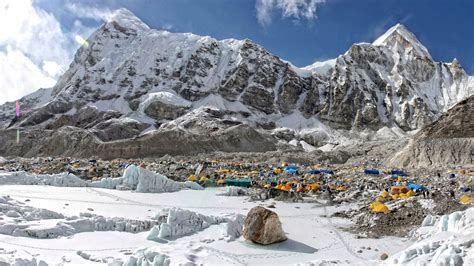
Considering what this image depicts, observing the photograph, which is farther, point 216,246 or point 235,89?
point 235,89

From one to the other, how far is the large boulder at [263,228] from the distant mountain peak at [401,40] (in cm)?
16329

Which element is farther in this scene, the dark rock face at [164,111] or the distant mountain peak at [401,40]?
the distant mountain peak at [401,40]

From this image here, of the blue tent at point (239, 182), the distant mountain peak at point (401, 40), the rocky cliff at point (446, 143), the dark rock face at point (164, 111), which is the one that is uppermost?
the distant mountain peak at point (401, 40)

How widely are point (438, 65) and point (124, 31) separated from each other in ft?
434

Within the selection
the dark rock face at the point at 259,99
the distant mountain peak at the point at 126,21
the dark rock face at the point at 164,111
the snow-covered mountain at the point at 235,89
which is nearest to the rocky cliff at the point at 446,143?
the snow-covered mountain at the point at 235,89

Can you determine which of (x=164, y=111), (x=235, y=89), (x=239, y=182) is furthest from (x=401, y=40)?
(x=239, y=182)

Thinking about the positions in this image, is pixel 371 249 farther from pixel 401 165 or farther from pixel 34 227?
pixel 401 165

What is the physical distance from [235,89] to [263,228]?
434 feet

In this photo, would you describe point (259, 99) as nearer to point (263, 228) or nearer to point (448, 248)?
point (263, 228)

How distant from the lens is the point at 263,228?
17531mm

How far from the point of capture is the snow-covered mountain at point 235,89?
129625 mm

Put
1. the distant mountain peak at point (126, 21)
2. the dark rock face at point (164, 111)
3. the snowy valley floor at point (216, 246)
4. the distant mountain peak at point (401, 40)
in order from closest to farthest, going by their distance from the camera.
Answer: the snowy valley floor at point (216, 246) → the dark rock face at point (164, 111) → the distant mountain peak at point (401, 40) → the distant mountain peak at point (126, 21)

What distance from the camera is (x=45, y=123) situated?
5103 inches

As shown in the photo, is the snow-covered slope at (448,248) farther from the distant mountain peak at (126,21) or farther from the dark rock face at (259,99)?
the distant mountain peak at (126,21)
